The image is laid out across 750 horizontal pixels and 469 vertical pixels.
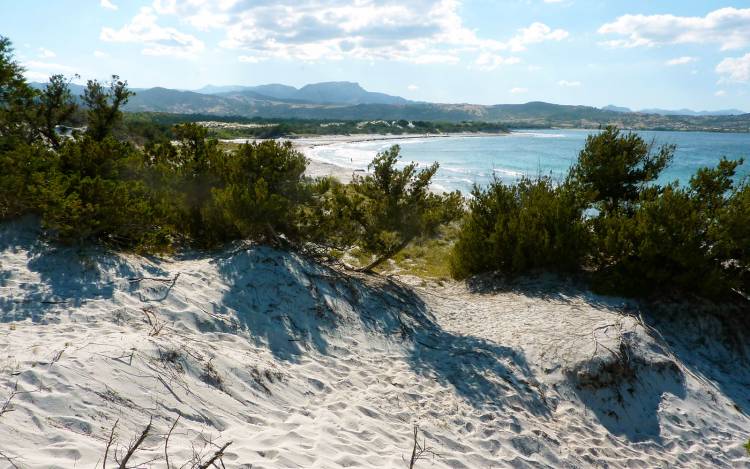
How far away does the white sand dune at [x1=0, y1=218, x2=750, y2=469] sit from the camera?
447cm

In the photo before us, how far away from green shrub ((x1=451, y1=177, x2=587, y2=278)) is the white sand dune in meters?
1.62

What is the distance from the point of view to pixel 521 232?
40.8 feet

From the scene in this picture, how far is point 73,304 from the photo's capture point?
6.73 meters

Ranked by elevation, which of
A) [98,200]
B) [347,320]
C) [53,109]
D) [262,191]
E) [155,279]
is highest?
[53,109]

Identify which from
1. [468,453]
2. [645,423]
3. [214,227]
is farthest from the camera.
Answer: [214,227]

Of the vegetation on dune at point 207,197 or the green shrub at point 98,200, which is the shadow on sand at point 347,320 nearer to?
A: the vegetation on dune at point 207,197

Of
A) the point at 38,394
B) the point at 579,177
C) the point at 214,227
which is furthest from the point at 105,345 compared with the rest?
the point at 579,177

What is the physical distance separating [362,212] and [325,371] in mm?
5117

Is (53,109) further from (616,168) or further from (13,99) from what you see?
(616,168)

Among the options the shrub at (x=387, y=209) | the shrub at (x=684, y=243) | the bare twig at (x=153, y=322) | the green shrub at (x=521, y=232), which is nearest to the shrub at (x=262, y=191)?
the shrub at (x=387, y=209)

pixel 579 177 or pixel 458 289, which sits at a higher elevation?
pixel 579 177

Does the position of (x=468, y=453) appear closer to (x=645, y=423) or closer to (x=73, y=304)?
(x=645, y=423)

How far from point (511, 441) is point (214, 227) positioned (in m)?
8.37

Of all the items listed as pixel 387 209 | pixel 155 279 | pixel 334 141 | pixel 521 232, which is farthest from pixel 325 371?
pixel 334 141
